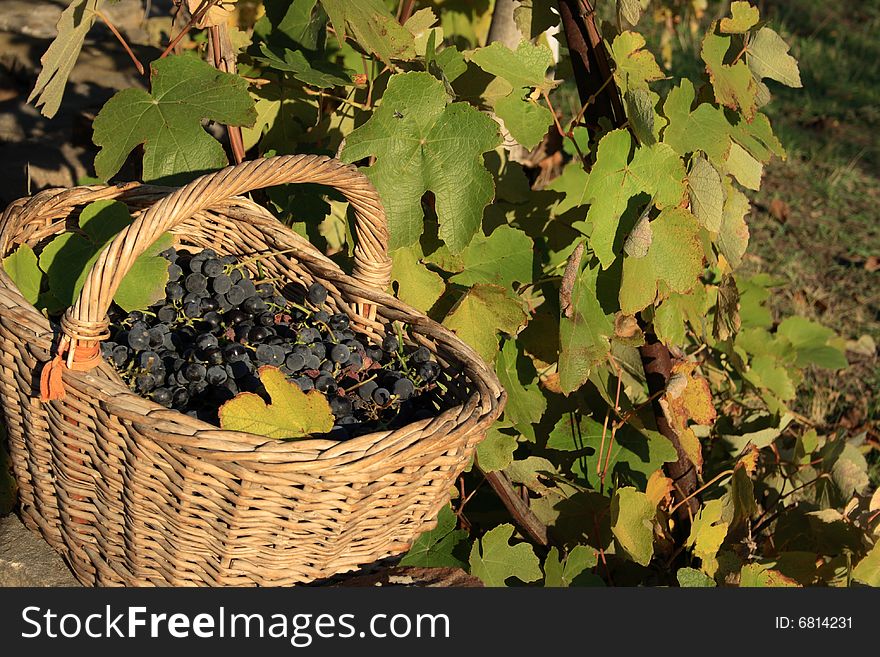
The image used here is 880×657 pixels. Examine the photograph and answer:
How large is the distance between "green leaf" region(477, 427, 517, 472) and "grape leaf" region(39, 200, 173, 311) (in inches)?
25.7

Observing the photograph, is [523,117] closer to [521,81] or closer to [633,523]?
[521,81]

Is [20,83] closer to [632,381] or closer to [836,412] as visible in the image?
[632,381]

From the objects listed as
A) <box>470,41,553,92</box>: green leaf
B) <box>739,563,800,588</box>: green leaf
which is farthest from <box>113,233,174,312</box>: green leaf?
<box>739,563,800,588</box>: green leaf

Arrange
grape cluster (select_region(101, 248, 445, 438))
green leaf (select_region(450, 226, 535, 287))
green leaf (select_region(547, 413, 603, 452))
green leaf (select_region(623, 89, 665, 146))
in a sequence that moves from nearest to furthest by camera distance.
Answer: grape cluster (select_region(101, 248, 445, 438)) < green leaf (select_region(623, 89, 665, 146)) < green leaf (select_region(450, 226, 535, 287)) < green leaf (select_region(547, 413, 603, 452))

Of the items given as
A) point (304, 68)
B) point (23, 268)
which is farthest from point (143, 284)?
point (304, 68)

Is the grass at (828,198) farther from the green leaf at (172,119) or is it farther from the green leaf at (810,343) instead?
the green leaf at (172,119)

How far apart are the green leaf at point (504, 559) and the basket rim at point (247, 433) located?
31 cm

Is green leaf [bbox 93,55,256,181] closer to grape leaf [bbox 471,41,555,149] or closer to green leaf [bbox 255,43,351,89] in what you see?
green leaf [bbox 255,43,351,89]

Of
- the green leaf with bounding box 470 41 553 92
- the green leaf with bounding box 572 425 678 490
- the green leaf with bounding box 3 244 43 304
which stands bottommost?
the green leaf with bounding box 572 425 678 490

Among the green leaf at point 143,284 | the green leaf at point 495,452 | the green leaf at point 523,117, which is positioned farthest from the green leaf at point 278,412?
the green leaf at point 523,117

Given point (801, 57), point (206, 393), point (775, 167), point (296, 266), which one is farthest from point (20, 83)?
point (801, 57)

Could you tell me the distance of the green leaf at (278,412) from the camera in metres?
1.41

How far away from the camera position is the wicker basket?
4.50 feet

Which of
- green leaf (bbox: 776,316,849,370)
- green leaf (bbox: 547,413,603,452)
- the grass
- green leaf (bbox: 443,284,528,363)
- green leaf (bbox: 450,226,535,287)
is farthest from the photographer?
the grass
